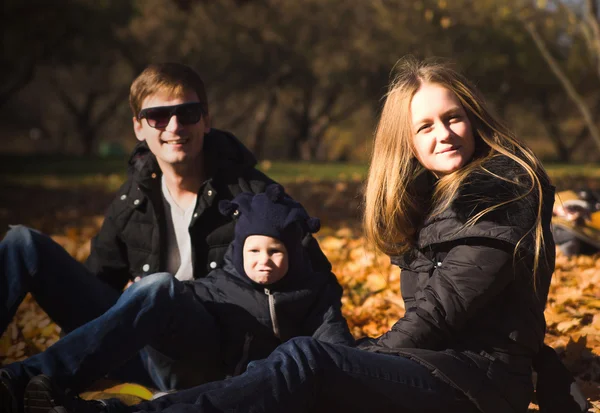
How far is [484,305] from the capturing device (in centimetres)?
257

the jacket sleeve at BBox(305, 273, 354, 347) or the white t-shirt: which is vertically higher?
the white t-shirt

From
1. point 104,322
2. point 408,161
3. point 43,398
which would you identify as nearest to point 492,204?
point 408,161

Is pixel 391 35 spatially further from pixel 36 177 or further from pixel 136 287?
pixel 136 287

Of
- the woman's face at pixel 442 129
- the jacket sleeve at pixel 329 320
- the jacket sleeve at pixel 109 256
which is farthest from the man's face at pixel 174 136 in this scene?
the woman's face at pixel 442 129

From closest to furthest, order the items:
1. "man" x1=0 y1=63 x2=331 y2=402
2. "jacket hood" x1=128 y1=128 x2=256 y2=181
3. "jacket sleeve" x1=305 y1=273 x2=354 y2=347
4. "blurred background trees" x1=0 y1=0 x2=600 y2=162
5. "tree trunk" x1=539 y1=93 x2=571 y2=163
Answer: "jacket sleeve" x1=305 y1=273 x2=354 y2=347
"man" x1=0 y1=63 x2=331 y2=402
"jacket hood" x1=128 y1=128 x2=256 y2=181
"blurred background trees" x1=0 y1=0 x2=600 y2=162
"tree trunk" x1=539 y1=93 x2=571 y2=163

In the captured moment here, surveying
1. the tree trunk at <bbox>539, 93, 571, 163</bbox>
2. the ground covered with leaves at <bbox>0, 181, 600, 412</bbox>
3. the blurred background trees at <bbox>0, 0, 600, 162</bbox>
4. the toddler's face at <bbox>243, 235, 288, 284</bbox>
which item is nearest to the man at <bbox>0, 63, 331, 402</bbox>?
the toddler's face at <bbox>243, 235, 288, 284</bbox>

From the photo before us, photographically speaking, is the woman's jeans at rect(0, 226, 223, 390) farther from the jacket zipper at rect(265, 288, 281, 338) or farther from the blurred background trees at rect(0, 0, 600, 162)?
the blurred background trees at rect(0, 0, 600, 162)

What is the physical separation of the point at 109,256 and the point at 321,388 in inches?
66.2

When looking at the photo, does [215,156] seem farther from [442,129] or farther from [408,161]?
[442,129]

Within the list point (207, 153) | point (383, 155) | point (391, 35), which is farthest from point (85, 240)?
point (391, 35)

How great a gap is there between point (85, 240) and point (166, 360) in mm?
5085

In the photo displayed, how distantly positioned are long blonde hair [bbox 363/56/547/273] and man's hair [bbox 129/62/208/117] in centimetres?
111

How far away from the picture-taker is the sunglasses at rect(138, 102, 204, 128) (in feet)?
12.2

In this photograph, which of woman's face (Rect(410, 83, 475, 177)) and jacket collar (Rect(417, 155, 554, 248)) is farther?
woman's face (Rect(410, 83, 475, 177))
